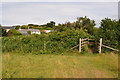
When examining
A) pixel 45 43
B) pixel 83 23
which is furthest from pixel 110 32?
pixel 83 23

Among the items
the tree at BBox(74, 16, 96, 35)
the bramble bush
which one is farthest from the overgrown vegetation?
the tree at BBox(74, 16, 96, 35)

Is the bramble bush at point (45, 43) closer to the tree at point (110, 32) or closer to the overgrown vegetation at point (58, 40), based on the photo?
the overgrown vegetation at point (58, 40)

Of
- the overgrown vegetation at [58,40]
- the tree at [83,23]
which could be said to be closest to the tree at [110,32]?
the overgrown vegetation at [58,40]

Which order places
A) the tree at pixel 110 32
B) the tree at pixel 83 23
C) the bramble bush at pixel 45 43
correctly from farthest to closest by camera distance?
the tree at pixel 83 23
the bramble bush at pixel 45 43
the tree at pixel 110 32

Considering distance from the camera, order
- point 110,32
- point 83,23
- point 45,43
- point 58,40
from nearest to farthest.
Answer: point 110,32 < point 45,43 < point 58,40 < point 83,23

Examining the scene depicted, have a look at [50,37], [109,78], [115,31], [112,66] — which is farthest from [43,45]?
[109,78]

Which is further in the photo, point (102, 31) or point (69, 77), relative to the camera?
point (102, 31)

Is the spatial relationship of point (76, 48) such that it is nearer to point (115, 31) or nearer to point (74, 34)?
point (74, 34)

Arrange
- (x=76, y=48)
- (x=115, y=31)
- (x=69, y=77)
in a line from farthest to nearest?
(x=76, y=48), (x=115, y=31), (x=69, y=77)

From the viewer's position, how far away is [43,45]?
11.2 metres

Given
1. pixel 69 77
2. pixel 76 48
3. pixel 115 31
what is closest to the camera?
pixel 69 77

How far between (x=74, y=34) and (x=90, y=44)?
4.67 feet

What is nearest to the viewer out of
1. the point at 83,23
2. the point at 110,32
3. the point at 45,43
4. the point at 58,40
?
the point at 110,32

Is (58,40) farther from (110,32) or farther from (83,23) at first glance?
(83,23)
